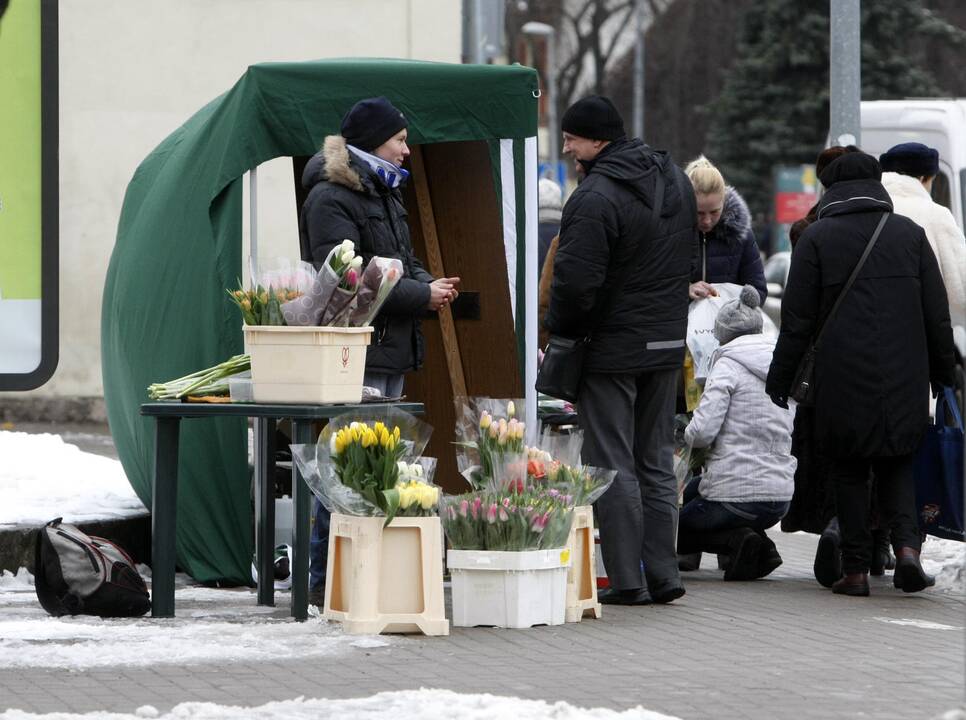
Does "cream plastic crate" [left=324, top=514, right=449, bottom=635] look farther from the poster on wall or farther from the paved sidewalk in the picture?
the poster on wall

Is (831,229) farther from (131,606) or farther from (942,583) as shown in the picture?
(131,606)

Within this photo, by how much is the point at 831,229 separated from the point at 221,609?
3.02m

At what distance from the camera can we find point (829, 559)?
8.67 m

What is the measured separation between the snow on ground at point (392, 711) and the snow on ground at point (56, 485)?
132 inches

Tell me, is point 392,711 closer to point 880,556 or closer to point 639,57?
point 880,556

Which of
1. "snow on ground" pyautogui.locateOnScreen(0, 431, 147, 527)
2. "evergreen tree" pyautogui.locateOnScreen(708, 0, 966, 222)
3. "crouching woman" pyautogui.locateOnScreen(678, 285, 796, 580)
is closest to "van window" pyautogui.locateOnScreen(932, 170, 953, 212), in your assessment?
"crouching woman" pyautogui.locateOnScreen(678, 285, 796, 580)

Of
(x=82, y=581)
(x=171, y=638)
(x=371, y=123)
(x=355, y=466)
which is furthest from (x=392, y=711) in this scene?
(x=371, y=123)

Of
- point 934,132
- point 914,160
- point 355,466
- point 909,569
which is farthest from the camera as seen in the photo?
point 934,132

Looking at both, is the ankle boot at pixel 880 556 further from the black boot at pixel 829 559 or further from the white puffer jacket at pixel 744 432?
the white puffer jacket at pixel 744 432

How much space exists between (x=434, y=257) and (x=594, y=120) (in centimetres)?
150

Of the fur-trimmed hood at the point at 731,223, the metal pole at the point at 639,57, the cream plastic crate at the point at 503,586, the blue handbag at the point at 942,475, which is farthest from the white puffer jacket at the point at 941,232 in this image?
the metal pole at the point at 639,57

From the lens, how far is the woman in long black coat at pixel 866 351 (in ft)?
26.2

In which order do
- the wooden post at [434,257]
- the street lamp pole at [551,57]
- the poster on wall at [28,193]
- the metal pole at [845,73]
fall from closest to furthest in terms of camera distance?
the poster on wall at [28,193] < the wooden post at [434,257] < the metal pole at [845,73] < the street lamp pole at [551,57]

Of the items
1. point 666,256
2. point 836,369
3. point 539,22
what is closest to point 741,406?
point 836,369
